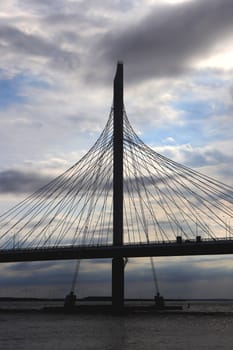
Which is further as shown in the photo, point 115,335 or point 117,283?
point 117,283

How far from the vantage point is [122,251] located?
163ft

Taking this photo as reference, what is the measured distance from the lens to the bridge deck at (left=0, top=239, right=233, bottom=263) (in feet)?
158

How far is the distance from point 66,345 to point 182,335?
722cm

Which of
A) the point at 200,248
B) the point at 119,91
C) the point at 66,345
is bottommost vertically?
the point at 66,345

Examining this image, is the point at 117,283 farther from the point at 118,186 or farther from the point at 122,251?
the point at 118,186

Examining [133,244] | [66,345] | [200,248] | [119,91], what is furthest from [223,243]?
[66,345]

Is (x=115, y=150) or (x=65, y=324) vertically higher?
(x=115, y=150)

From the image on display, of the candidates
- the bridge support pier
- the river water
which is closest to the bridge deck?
the bridge support pier

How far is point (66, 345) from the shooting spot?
31781mm

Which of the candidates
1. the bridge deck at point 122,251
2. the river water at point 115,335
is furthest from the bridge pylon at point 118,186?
the river water at point 115,335

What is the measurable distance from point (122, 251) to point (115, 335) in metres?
14.8

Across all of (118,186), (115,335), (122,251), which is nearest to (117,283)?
(122,251)

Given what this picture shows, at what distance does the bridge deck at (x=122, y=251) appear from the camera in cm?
4819

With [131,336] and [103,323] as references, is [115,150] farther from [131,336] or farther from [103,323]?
[131,336]
